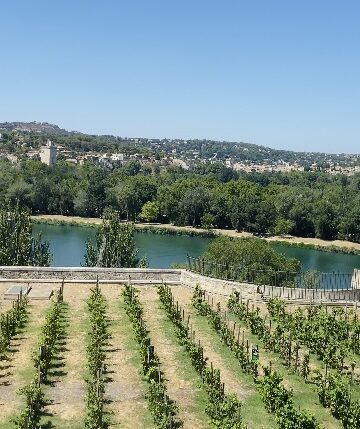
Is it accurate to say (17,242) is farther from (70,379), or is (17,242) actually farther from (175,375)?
(175,375)

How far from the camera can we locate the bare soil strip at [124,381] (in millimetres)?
13428

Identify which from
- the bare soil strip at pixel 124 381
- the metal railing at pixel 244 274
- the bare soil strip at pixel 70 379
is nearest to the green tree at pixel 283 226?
the metal railing at pixel 244 274

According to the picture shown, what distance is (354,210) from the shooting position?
244 ft

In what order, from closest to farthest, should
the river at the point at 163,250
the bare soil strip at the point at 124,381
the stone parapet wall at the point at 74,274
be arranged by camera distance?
the bare soil strip at the point at 124,381 → the stone parapet wall at the point at 74,274 → the river at the point at 163,250

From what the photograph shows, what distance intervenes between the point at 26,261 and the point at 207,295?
45.5ft

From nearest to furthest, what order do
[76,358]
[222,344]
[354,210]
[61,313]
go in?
[76,358] < [222,344] < [61,313] < [354,210]

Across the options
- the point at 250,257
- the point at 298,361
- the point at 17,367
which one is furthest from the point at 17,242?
the point at 298,361

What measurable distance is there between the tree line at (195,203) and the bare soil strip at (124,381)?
5731 centimetres

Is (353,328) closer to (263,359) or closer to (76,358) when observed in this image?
(263,359)

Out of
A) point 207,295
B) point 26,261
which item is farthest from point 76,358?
point 26,261

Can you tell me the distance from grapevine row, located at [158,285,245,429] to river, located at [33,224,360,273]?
31943mm

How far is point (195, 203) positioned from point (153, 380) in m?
66.2

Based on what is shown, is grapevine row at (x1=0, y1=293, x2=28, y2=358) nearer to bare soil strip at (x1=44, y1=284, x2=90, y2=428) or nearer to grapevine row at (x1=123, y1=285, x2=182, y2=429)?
bare soil strip at (x1=44, y1=284, x2=90, y2=428)

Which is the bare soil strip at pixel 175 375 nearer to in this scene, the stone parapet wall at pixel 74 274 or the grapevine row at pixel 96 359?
the grapevine row at pixel 96 359
